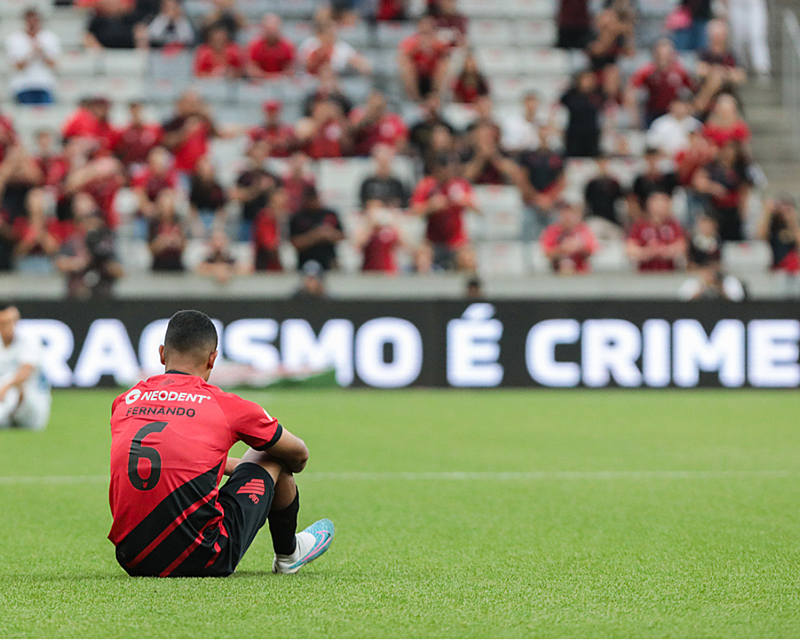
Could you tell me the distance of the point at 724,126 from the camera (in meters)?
20.6

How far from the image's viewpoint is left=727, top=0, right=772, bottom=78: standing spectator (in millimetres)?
23250

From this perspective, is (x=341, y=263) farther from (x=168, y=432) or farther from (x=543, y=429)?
(x=168, y=432)

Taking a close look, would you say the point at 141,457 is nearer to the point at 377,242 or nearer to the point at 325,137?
the point at 377,242

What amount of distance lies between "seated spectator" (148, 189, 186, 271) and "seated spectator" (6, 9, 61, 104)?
16.4 ft

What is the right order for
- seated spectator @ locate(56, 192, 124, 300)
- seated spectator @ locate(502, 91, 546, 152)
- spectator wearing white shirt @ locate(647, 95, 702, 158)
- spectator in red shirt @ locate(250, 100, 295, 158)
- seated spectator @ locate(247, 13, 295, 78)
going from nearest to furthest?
seated spectator @ locate(56, 192, 124, 300) < spectator in red shirt @ locate(250, 100, 295, 158) < seated spectator @ locate(502, 91, 546, 152) < spectator wearing white shirt @ locate(647, 95, 702, 158) < seated spectator @ locate(247, 13, 295, 78)

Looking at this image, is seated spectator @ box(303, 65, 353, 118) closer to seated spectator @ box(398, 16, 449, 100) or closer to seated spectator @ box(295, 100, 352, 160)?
seated spectator @ box(295, 100, 352, 160)

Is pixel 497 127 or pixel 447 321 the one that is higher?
pixel 497 127

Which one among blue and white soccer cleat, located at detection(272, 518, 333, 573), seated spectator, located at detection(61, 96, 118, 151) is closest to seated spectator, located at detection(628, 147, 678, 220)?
seated spectator, located at detection(61, 96, 118, 151)

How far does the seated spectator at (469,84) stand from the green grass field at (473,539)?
393 inches

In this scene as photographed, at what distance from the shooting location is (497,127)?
1964cm

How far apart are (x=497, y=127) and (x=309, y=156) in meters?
3.09

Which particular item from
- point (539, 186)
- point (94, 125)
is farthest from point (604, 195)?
point (94, 125)

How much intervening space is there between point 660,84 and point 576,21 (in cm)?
256

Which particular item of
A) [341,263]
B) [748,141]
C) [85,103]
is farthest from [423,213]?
[748,141]
